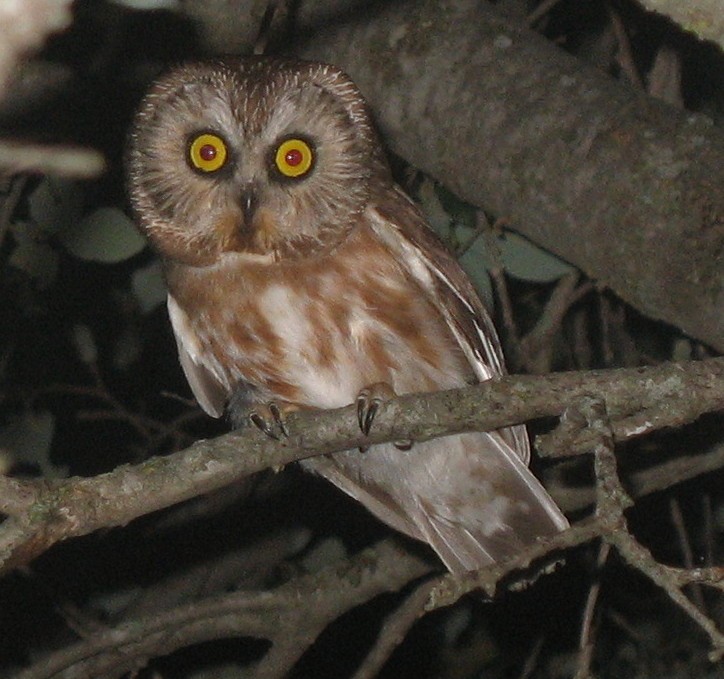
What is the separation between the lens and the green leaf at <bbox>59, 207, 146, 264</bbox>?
341cm

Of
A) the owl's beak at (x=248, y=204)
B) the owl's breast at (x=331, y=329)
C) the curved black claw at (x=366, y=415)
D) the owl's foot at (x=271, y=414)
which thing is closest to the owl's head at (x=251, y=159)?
the owl's beak at (x=248, y=204)

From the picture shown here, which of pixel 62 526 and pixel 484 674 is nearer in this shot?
pixel 62 526

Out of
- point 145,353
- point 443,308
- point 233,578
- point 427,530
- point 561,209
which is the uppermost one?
point 561,209

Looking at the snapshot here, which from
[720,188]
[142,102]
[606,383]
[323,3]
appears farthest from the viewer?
[323,3]

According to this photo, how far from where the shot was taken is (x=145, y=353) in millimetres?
4520

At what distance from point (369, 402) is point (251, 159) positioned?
0.90 m

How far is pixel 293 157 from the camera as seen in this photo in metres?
3.04

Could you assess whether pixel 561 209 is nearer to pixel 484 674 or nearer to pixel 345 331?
pixel 345 331

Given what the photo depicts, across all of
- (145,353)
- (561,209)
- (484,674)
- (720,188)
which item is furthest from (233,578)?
(720,188)

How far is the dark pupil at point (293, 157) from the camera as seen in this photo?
3035 millimetres

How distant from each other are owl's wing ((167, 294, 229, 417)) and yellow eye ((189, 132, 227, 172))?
0.38 meters

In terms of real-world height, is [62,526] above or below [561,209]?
Result: below

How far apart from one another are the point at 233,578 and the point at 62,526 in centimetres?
237

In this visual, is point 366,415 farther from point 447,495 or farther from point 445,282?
point 447,495
